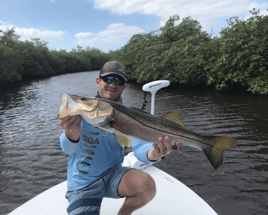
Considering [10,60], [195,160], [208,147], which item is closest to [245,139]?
[195,160]

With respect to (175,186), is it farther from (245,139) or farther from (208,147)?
(245,139)

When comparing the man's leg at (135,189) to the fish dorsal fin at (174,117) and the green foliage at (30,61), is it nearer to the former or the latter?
the fish dorsal fin at (174,117)

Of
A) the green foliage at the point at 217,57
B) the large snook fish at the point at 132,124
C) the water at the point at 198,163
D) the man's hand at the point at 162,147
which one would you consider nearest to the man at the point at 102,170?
the man's hand at the point at 162,147

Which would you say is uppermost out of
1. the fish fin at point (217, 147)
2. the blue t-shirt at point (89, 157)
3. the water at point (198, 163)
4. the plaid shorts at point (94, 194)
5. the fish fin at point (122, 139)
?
the fish fin at point (122, 139)

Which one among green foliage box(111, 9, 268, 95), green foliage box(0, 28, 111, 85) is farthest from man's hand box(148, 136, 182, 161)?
green foliage box(0, 28, 111, 85)

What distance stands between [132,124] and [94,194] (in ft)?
3.90

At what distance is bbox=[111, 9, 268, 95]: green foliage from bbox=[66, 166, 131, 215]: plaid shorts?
2046cm

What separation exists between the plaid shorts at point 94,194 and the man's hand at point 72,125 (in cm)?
75

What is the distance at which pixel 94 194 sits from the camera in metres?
2.61

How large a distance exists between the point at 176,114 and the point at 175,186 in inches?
92.5

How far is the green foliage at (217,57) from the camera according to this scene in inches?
760

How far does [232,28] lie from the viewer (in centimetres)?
→ 2197

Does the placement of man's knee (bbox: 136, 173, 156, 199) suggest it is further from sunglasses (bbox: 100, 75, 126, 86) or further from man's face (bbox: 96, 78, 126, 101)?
sunglasses (bbox: 100, 75, 126, 86)

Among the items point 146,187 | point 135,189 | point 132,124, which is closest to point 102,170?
point 135,189
